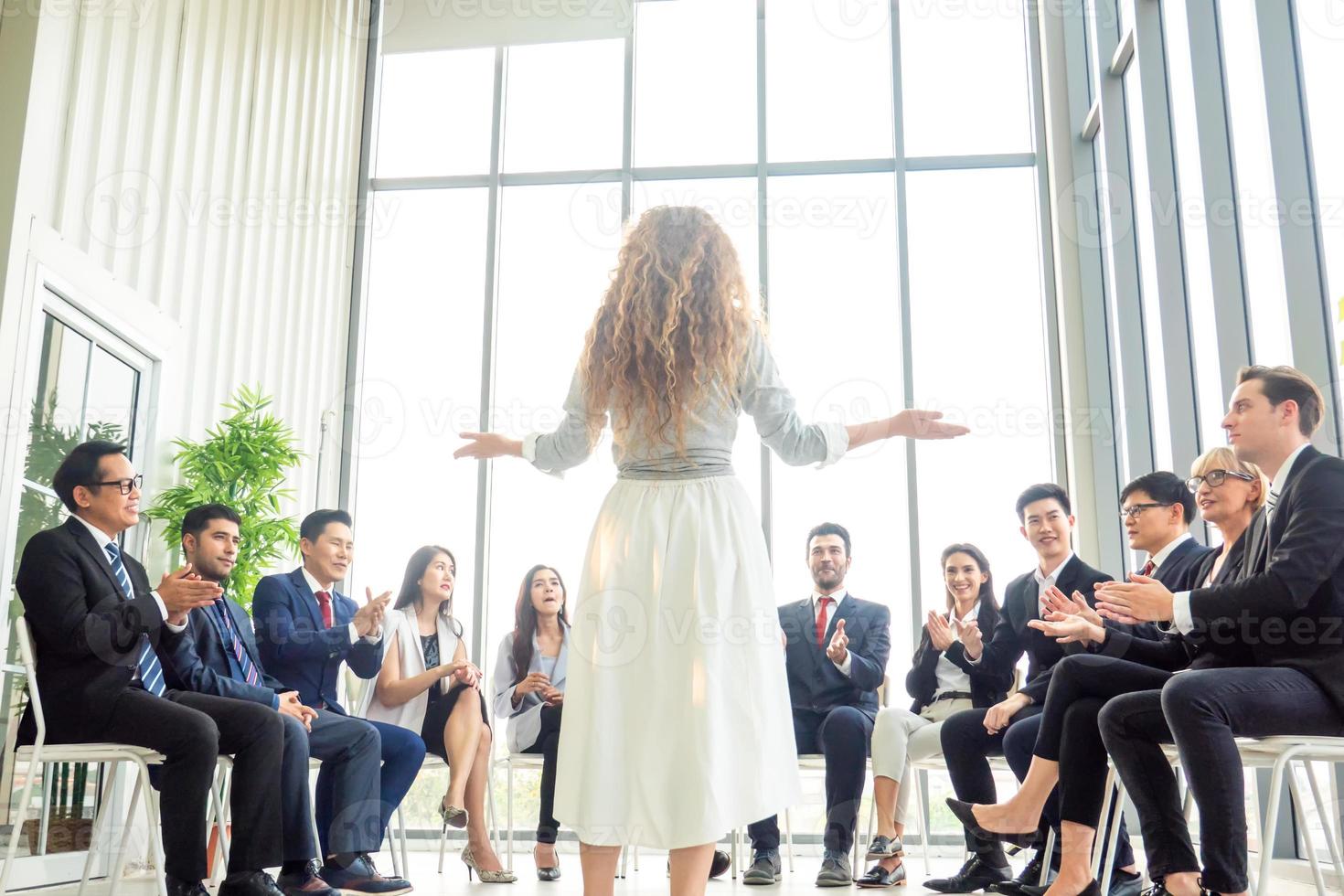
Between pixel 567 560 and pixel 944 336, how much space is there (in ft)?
8.22

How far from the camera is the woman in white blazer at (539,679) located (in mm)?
4535

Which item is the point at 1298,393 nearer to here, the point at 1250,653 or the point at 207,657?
the point at 1250,653

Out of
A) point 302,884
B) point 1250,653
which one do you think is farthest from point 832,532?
point 302,884

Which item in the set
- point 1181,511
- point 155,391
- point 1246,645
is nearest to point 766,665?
point 1246,645

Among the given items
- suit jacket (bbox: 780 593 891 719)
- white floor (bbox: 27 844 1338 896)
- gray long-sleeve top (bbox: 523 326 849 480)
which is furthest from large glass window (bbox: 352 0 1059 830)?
gray long-sleeve top (bbox: 523 326 849 480)

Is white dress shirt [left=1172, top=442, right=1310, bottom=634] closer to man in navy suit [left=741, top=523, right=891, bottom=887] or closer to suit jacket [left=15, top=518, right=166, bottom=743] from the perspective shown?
man in navy suit [left=741, top=523, right=891, bottom=887]

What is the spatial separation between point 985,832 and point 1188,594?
1253 mm

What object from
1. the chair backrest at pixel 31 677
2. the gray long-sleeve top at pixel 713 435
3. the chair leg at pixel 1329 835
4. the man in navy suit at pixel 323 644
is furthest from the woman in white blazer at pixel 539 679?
the chair leg at pixel 1329 835

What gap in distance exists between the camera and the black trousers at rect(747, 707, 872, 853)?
13.7 feet

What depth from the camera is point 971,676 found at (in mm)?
4438

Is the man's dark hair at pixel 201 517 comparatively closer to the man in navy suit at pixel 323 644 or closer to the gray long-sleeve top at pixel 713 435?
the man in navy suit at pixel 323 644

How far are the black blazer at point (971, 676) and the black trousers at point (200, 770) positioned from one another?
2.45 m

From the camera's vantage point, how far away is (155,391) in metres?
A: 4.93

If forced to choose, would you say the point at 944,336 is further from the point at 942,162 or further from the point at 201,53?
the point at 201,53
